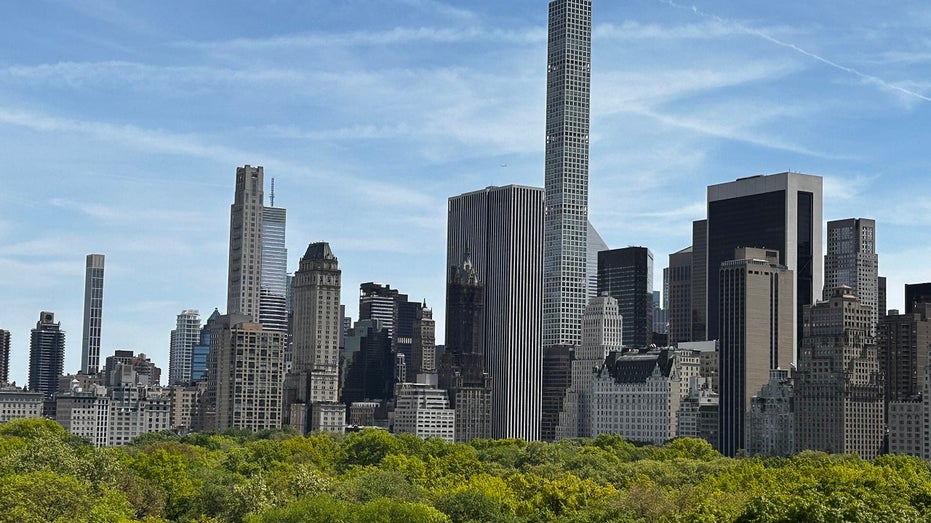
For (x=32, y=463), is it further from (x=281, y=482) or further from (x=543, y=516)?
(x=543, y=516)

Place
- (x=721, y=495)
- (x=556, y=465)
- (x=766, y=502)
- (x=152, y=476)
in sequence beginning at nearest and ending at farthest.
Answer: (x=766, y=502)
(x=721, y=495)
(x=152, y=476)
(x=556, y=465)

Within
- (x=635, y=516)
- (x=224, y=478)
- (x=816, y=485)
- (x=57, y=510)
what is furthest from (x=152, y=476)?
(x=816, y=485)

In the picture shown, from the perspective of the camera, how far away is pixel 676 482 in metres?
167

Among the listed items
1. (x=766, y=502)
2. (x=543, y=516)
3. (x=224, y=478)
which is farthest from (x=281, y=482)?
(x=766, y=502)

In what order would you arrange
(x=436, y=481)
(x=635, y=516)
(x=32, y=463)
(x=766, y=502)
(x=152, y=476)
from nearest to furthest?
(x=766, y=502) < (x=635, y=516) < (x=32, y=463) < (x=152, y=476) < (x=436, y=481)

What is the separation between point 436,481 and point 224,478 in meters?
24.6

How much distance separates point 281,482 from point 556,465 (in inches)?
2332

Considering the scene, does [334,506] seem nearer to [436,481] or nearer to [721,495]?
[721,495]

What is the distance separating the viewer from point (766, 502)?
2872 inches

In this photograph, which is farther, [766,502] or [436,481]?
[436,481]

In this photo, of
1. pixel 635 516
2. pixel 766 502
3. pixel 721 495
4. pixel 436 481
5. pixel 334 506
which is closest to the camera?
pixel 766 502

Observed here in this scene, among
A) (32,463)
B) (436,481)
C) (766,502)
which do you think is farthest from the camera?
(436,481)

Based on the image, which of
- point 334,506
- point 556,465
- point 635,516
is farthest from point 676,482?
point 334,506

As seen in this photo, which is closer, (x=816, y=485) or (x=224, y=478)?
(x=816, y=485)
